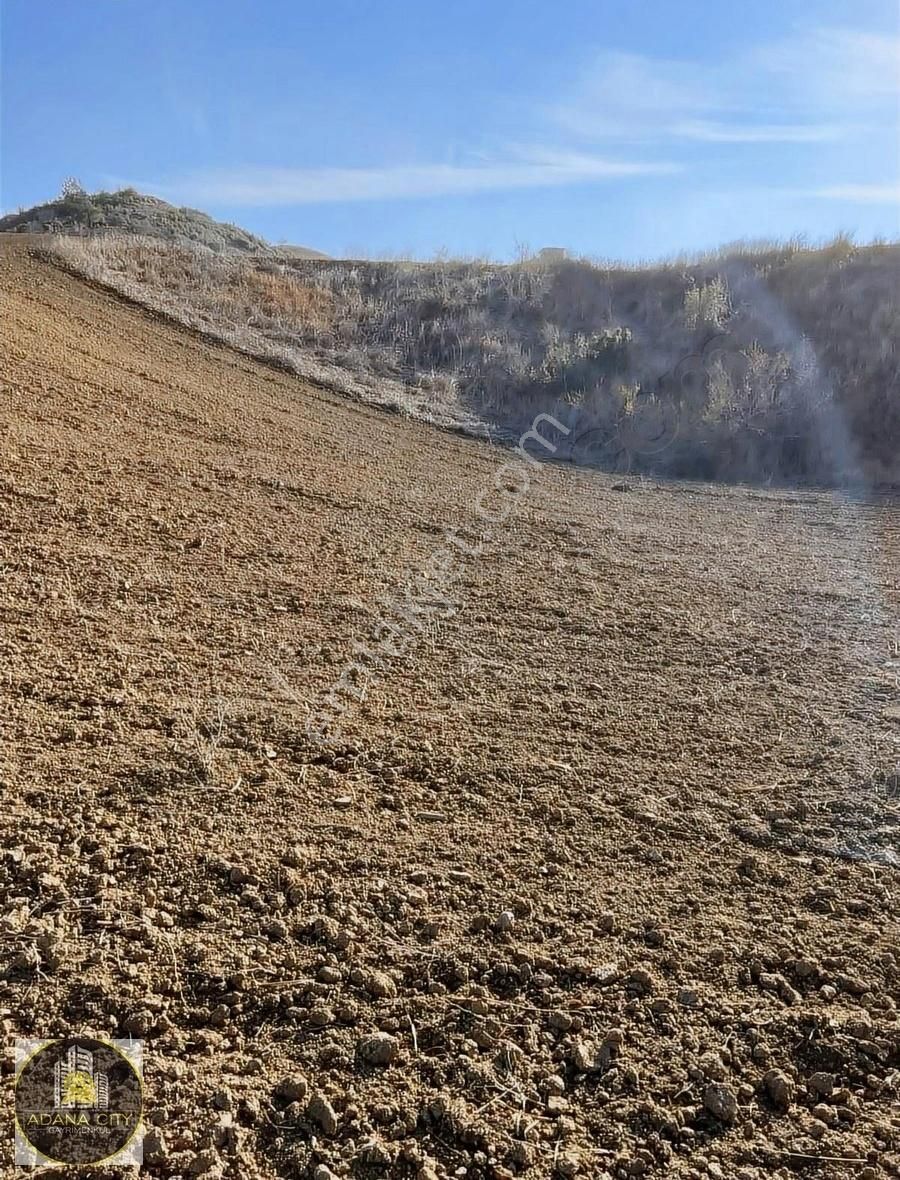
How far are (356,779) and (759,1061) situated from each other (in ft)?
5.18

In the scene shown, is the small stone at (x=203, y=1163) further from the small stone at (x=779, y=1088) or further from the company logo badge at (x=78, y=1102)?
the small stone at (x=779, y=1088)

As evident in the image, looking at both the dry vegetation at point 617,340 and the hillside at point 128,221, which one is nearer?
the dry vegetation at point 617,340

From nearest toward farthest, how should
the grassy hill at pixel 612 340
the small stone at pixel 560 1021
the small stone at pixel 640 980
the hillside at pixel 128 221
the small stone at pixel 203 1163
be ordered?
the small stone at pixel 203 1163
the small stone at pixel 560 1021
the small stone at pixel 640 980
the grassy hill at pixel 612 340
the hillside at pixel 128 221

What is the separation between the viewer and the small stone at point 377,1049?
194cm

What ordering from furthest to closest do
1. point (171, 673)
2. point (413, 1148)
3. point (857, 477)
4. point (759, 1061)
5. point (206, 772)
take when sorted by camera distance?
1. point (857, 477)
2. point (171, 673)
3. point (206, 772)
4. point (759, 1061)
5. point (413, 1148)

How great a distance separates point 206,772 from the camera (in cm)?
296

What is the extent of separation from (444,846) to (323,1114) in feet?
3.42

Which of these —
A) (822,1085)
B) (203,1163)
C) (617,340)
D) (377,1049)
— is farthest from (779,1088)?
(617,340)

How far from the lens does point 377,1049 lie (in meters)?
1.96

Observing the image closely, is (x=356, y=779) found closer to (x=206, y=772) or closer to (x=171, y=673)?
(x=206, y=772)

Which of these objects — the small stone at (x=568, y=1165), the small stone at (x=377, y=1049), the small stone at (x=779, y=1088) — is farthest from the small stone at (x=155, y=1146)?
the small stone at (x=779, y=1088)

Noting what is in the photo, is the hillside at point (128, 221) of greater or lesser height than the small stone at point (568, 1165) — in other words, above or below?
above

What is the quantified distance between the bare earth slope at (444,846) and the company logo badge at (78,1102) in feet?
0.17

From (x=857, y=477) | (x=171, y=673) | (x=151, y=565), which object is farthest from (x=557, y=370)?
(x=171, y=673)
